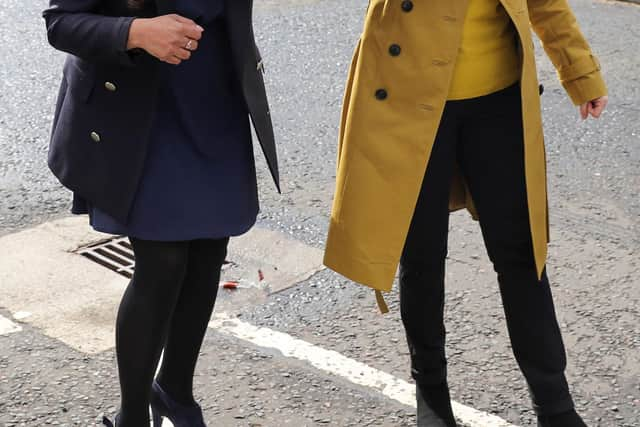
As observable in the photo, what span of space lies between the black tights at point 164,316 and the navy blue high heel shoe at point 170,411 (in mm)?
25

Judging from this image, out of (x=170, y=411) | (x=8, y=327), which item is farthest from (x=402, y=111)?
(x=8, y=327)

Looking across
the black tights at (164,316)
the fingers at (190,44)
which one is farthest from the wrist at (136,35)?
the black tights at (164,316)

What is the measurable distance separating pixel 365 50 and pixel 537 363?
990mm

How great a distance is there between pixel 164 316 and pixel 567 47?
131cm

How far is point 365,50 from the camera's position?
3.01 metres

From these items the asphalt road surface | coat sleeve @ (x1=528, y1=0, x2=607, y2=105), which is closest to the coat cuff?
coat sleeve @ (x1=528, y1=0, x2=607, y2=105)

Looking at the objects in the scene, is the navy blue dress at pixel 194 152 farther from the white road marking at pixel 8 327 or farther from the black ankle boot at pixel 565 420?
the white road marking at pixel 8 327

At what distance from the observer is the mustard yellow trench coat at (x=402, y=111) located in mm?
2912

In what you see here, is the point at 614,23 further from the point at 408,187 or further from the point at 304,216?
the point at 408,187

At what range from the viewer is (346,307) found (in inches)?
168

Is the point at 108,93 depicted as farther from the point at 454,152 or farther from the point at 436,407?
the point at 436,407

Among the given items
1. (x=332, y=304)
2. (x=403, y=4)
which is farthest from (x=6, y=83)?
(x=403, y=4)

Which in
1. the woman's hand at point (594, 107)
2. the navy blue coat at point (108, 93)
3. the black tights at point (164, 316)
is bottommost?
the black tights at point (164, 316)

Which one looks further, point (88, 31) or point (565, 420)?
point (565, 420)
